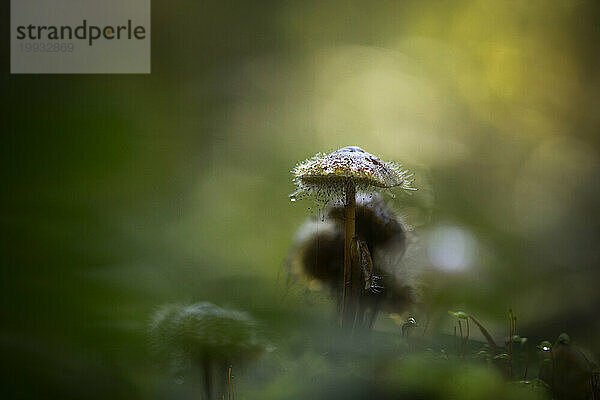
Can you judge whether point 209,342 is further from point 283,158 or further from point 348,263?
point 283,158

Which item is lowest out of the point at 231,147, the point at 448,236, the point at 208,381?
the point at 208,381

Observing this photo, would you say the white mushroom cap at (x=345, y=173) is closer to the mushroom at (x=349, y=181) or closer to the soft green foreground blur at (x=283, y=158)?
the mushroom at (x=349, y=181)

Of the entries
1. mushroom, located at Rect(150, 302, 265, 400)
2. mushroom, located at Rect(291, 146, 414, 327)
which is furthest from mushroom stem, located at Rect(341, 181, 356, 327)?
mushroom, located at Rect(150, 302, 265, 400)

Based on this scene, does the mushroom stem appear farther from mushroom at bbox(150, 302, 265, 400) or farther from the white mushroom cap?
mushroom at bbox(150, 302, 265, 400)

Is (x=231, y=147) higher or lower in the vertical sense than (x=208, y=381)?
higher

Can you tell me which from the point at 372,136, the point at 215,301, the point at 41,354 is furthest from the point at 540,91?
the point at 41,354

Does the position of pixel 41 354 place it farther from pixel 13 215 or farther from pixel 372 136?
pixel 372 136
